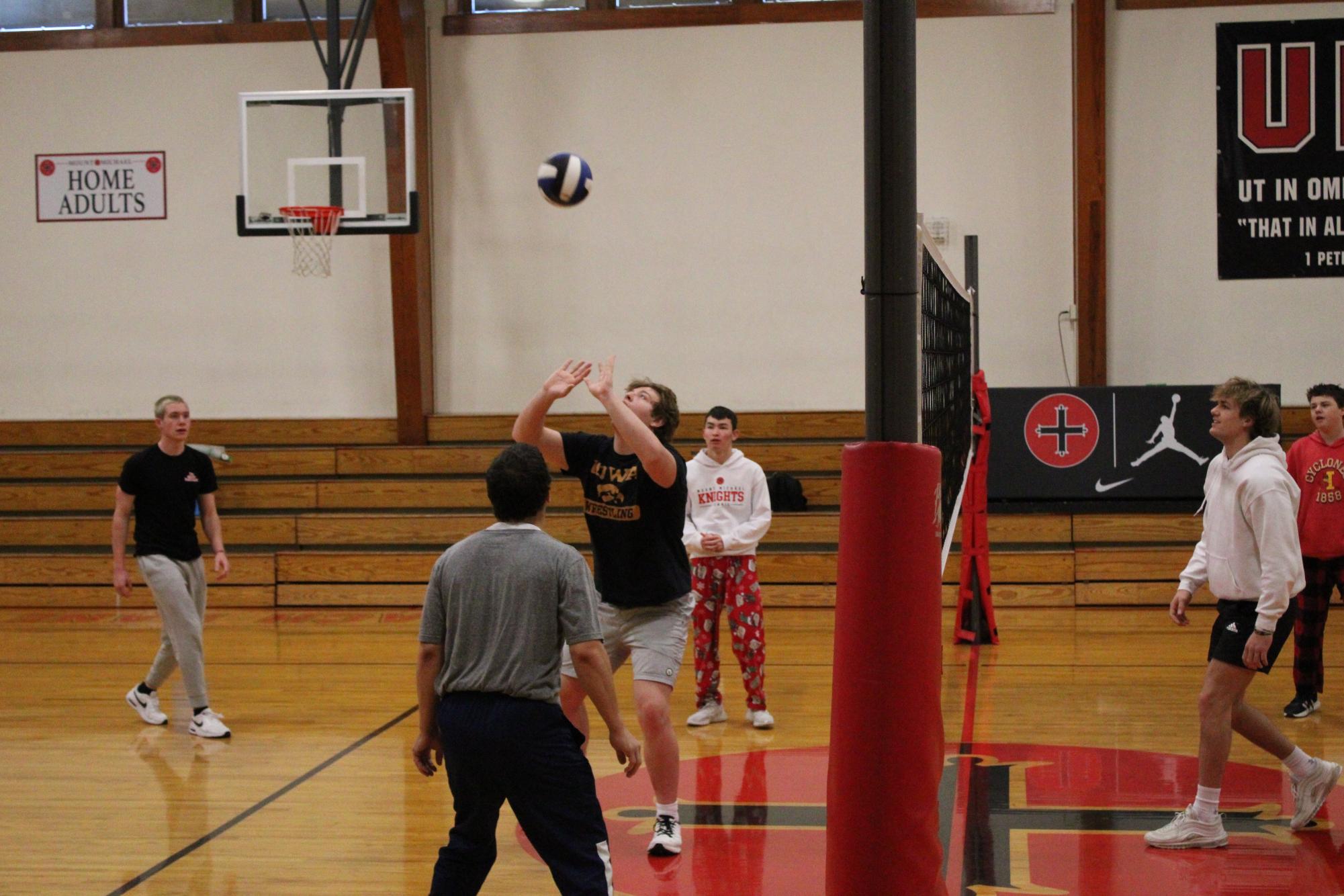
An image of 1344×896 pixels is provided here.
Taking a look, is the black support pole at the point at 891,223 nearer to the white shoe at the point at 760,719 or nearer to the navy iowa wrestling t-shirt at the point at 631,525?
the navy iowa wrestling t-shirt at the point at 631,525

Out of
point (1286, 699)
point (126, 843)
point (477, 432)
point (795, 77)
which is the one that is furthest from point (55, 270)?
point (1286, 699)

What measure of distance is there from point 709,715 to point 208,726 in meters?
2.76


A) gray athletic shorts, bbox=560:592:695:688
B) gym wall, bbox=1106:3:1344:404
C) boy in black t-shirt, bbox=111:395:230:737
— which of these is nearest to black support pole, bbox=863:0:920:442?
gray athletic shorts, bbox=560:592:695:688

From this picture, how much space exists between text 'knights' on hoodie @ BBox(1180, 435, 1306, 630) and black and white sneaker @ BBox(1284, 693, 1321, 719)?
2.77m

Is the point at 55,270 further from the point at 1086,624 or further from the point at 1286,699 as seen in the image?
the point at 1286,699

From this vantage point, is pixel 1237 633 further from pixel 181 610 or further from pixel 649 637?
pixel 181 610

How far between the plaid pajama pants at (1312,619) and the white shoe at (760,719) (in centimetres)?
294

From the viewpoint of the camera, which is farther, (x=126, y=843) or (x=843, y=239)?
(x=843, y=239)

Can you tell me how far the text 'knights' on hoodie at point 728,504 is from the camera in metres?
7.54

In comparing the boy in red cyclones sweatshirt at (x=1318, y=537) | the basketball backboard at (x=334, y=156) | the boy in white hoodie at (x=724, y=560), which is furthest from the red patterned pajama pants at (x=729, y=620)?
the basketball backboard at (x=334, y=156)

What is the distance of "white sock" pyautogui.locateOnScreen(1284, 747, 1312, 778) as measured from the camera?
203 inches

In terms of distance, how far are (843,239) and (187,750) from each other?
828cm

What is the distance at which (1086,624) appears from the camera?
1059 cm

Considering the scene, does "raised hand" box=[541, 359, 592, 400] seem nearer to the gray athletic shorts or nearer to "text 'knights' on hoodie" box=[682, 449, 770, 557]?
the gray athletic shorts
